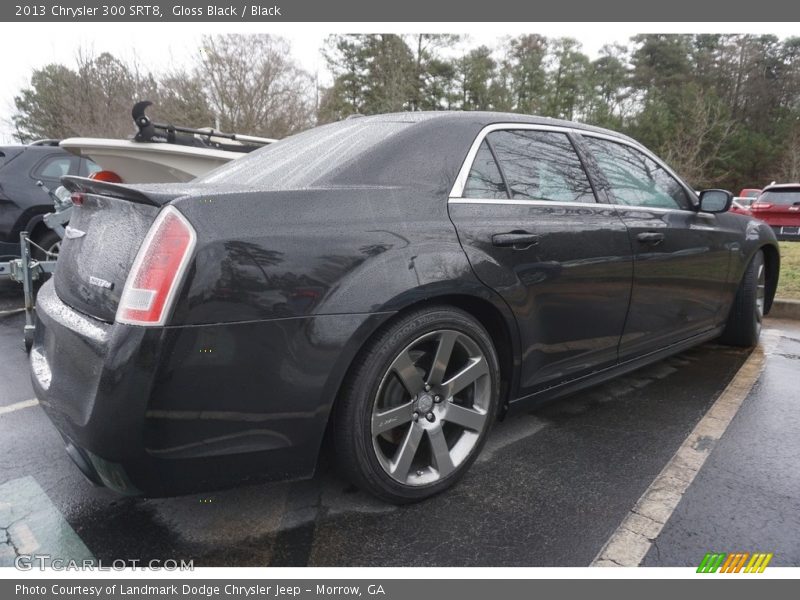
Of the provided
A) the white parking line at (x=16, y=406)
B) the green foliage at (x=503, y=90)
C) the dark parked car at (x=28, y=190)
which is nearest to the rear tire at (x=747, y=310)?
the white parking line at (x=16, y=406)

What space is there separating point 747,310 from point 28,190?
7.24m

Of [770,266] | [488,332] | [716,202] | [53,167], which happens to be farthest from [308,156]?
[53,167]

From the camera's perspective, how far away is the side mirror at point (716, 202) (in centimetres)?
360

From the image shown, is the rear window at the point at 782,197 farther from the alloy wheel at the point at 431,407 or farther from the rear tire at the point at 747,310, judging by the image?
the alloy wheel at the point at 431,407

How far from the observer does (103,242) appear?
76.7 inches

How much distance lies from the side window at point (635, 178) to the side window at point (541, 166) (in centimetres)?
25

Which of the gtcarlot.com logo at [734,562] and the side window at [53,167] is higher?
the side window at [53,167]

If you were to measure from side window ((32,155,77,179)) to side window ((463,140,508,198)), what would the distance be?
5985 mm

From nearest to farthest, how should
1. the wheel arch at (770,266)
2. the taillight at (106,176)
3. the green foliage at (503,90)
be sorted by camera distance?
the wheel arch at (770,266) → the taillight at (106,176) → the green foliage at (503,90)

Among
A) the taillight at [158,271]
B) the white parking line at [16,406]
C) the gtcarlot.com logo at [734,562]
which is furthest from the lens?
the white parking line at [16,406]

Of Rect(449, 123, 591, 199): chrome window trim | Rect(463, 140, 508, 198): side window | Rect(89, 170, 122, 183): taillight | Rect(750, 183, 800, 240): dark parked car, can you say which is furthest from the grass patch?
Rect(89, 170, 122, 183): taillight

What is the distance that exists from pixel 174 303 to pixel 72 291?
0.67 metres

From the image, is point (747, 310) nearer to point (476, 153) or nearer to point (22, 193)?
point (476, 153)

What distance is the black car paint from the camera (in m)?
6.03
